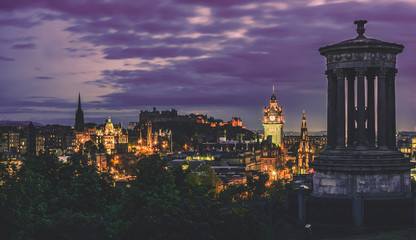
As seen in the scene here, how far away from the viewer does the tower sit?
4241cm

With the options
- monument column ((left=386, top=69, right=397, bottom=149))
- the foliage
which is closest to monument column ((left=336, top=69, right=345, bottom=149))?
monument column ((left=386, top=69, right=397, bottom=149))

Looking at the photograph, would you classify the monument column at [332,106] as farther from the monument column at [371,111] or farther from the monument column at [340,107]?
the monument column at [371,111]

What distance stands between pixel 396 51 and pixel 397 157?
8.30 metres

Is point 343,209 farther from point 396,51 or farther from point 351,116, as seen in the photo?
point 396,51

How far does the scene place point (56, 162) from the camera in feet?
196

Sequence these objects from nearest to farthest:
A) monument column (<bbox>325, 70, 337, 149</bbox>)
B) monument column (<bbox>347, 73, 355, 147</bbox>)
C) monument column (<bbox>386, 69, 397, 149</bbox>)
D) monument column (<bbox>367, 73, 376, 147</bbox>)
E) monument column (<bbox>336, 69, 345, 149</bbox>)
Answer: monument column (<bbox>336, 69, 345, 149</bbox>), monument column (<bbox>386, 69, 397, 149</bbox>), monument column (<bbox>325, 70, 337, 149</bbox>), monument column (<bbox>367, 73, 376, 147</bbox>), monument column (<bbox>347, 73, 355, 147</bbox>)

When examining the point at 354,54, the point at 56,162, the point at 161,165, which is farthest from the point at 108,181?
the point at 354,54

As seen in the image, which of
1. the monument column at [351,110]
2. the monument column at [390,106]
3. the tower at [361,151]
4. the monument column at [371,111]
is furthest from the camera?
the monument column at [351,110]

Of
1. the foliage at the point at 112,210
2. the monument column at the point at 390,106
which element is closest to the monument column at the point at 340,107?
the monument column at the point at 390,106

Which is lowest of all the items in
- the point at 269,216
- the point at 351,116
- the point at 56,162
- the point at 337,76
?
the point at 269,216

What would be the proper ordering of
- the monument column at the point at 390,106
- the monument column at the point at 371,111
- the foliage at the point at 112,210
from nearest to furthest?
the foliage at the point at 112,210
the monument column at the point at 390,106
the monument column at the point at 371,111

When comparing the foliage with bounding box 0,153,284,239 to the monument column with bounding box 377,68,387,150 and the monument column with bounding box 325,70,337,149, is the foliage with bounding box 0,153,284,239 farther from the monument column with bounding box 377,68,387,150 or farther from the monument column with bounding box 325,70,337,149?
the monument column with bounding box 377,68,387,150

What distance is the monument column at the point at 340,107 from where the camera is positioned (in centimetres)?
4553

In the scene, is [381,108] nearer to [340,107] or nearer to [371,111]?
[371,111]
